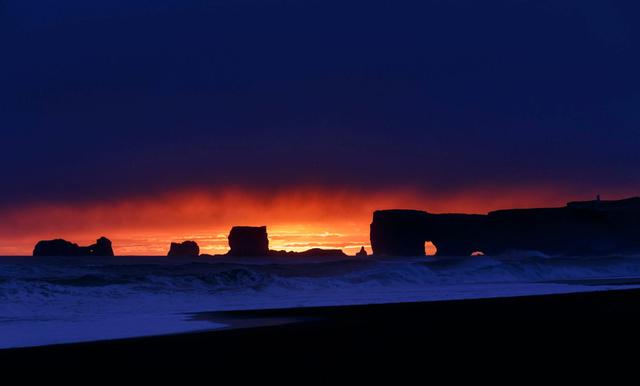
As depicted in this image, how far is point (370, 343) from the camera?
35.1 feet

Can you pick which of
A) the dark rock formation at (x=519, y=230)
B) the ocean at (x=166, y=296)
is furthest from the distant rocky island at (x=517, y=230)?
the ocean at (x=166, y=296)

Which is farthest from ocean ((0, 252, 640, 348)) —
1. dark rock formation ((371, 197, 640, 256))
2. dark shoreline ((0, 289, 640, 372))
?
dark rock formation ((371, 197, 640, 256))

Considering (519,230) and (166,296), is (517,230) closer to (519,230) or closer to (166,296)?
(519,230)

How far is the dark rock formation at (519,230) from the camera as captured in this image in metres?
93.1

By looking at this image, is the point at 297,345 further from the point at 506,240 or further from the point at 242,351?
the point at 506,240

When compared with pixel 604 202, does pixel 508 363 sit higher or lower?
lower

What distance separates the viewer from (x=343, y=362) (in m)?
8.57

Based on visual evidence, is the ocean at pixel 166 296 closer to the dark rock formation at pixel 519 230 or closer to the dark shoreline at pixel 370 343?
the dark shoreline at pixel 370 343

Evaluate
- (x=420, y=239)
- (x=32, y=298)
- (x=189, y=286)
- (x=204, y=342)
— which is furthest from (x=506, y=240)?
(x=204, y=342)

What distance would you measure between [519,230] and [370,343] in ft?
313

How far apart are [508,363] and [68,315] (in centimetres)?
1337

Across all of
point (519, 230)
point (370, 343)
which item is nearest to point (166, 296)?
point (370, 343)

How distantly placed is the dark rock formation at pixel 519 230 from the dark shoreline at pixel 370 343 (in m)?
82.9

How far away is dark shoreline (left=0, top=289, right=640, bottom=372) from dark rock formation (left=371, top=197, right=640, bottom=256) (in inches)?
3264
